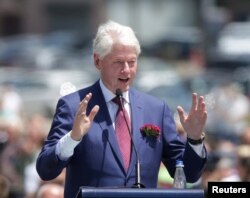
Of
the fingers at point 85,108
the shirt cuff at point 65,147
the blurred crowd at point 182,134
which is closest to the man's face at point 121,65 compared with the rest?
the fingers at point 85,108

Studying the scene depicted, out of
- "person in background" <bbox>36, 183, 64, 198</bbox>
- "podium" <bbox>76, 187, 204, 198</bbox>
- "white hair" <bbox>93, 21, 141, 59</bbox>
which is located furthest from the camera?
"person in background" <bbox>36, 183, 64, 198</bbox>

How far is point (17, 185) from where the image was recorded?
13.3 m

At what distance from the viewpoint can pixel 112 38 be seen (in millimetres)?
6070

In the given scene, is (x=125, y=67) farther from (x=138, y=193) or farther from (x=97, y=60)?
(x=138, y=193)

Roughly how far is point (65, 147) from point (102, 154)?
0.79ft

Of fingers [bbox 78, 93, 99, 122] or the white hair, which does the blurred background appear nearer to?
the white hair

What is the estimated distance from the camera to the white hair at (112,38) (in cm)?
607

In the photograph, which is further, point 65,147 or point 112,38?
point 112,38

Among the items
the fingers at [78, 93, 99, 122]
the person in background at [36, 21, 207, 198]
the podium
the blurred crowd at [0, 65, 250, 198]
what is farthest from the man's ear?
the blurred crowd at [0, 65, 250, 198]

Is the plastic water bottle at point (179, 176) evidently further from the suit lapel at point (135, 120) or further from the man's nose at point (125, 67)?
the man's nose at point (125, 67)

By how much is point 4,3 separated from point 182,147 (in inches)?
1944

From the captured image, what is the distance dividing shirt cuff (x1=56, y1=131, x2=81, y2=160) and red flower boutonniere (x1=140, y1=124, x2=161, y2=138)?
0.40 metres

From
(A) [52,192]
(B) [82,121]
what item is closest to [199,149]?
(B) [82,121]

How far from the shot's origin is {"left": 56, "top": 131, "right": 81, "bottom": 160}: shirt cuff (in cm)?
585
